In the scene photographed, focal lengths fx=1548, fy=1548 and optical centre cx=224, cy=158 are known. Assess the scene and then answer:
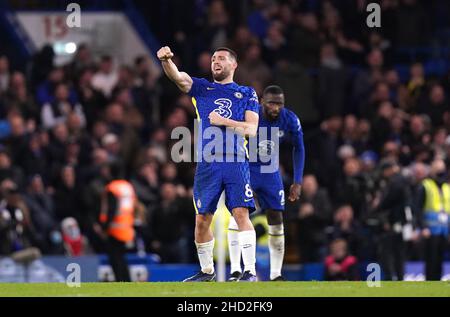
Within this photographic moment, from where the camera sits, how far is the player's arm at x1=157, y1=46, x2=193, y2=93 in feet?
49.4

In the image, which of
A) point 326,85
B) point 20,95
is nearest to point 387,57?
point 326,85

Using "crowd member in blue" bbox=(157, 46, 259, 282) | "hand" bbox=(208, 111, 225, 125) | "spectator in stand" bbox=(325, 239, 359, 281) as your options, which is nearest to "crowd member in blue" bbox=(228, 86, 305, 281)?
"crowd member in blue" bbox=(157, 46, 259, 282)

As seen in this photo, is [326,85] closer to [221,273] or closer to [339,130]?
[339,130]

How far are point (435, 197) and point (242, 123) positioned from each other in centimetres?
814

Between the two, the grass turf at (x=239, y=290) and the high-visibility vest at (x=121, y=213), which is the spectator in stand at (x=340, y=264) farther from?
the grass turf at (x=239, y=290)

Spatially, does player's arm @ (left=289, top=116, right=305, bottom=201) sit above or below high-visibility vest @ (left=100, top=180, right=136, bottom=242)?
above

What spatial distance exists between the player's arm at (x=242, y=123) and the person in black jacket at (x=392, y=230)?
22.5 ft

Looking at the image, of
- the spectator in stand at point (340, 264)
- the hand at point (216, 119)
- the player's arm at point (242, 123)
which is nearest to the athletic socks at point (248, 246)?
the player's arm at point (242, 123)

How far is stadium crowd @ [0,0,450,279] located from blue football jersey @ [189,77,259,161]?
6.85m

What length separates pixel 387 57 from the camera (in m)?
27.5

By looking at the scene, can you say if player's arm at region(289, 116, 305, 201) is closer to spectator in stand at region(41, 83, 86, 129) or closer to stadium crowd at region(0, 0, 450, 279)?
stadium crowd at region(0, 0, 450, 279)

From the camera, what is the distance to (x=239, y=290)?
14500 millimetres

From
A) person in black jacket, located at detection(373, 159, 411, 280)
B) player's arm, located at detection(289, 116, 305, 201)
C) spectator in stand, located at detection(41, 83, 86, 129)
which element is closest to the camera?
player's arm, located at detection(289, 116, 305, 201)
